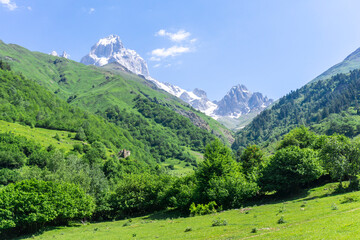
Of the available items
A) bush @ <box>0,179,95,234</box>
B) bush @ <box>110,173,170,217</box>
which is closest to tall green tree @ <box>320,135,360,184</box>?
bush @ <box>110,173,170,217</box>

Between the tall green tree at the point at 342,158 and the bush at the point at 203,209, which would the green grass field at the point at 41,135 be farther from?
the tall green tree at the point at 342,158

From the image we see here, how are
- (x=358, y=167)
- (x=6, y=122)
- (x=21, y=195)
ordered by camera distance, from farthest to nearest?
1. (x=6, y=122)
2. (x=21, y=195)
3. (x=358, y=167)

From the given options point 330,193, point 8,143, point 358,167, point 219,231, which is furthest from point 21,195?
point 8,143

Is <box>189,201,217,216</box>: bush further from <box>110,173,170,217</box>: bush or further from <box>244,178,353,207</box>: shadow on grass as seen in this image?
<box>110,173,170,217</box>: bush

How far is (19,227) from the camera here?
5203cm

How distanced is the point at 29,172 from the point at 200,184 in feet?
215

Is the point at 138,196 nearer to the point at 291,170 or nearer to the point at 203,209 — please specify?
the point at 203,209

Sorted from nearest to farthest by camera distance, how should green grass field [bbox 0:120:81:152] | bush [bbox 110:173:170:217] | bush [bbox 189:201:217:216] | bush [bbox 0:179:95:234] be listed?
1. bush [bbox 0:179:95:234]
2. bush [bbox 189:201:217:216]
3. bush [bbox 110:173:170:217]
4. green grass field [bbox 0:120:81:152]

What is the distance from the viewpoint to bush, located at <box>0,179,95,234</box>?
47.9 m

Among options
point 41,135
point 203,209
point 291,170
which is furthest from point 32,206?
point 41,135

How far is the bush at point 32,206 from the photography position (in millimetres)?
47938

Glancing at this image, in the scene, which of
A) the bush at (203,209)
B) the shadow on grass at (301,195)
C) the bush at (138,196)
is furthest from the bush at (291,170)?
the bush at (138,196)

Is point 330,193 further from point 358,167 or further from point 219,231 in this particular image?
point 219,231

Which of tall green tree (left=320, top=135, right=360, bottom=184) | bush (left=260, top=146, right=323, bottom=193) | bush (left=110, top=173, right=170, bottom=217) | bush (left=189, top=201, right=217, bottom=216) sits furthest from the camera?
bush (left=110, top=173, right=170, bottom=217)
